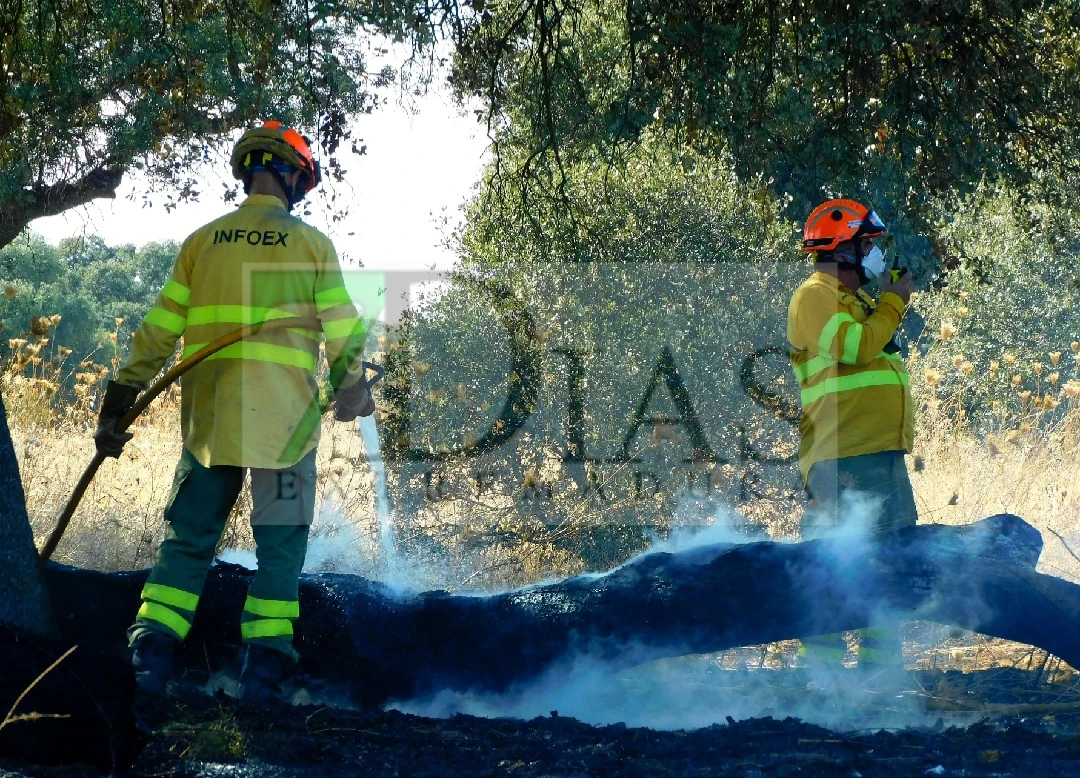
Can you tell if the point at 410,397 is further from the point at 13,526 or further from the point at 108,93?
the point at 13,526

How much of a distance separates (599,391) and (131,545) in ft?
9.23

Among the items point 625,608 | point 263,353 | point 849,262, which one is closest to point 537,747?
point 625,608

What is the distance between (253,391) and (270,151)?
88cm

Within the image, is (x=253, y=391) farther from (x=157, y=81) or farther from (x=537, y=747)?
(x=157, y=81)

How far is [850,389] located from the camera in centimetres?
457

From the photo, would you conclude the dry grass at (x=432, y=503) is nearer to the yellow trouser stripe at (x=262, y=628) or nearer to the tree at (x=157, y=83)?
the tree at (x=157, y=83)

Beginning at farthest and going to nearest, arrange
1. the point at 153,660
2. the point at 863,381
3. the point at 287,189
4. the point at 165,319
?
the point at 863,381 → the point at 287,189 → the point at 165,319 → the point at 153,660

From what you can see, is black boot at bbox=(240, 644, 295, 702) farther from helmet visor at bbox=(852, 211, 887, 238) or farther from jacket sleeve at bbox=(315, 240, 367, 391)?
helmet visor at bbox=(852, 211, 887, 238)

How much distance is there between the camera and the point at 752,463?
6.85m

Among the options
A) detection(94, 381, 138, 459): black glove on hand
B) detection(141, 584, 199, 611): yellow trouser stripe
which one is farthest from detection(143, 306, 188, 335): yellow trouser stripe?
detection(141, 584, 199, 611): yellow trouser stripe

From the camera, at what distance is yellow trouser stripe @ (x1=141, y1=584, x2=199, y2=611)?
3635 millimetres

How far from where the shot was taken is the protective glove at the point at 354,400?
13.2ft

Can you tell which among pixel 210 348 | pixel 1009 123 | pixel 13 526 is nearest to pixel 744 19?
pixel 1009 123

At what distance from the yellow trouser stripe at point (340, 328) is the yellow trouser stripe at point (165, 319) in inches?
21.0
